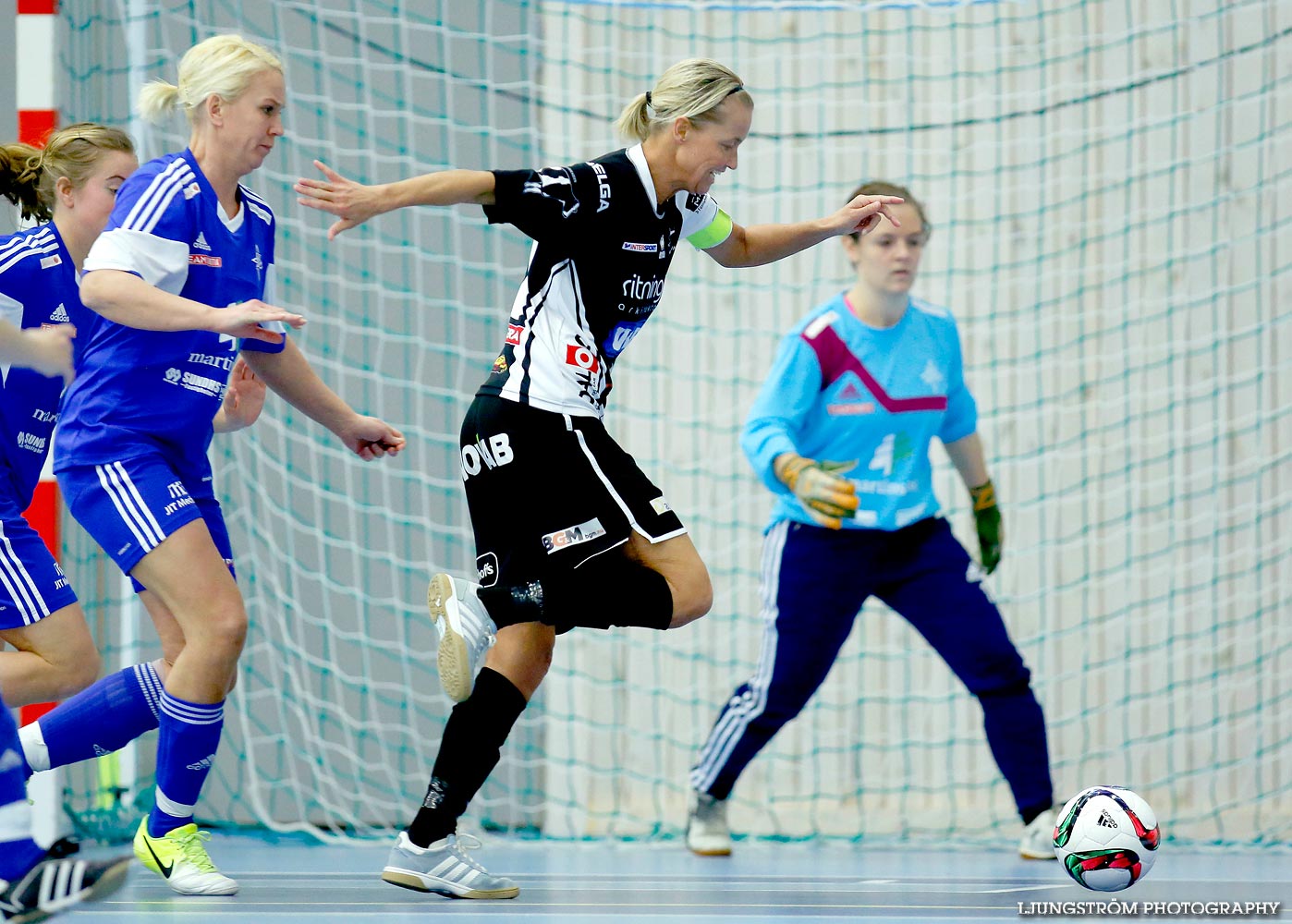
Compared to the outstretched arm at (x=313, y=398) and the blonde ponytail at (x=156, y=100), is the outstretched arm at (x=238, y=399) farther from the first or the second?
the blonde ponytail at (x=156, y=100)

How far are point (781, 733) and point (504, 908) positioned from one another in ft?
8.05

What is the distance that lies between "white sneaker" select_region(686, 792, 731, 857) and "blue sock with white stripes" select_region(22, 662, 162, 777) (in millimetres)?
1543

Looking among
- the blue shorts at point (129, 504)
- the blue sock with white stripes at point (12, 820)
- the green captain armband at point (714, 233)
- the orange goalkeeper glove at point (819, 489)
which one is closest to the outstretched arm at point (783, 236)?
the green captain armband at point (714, 233)

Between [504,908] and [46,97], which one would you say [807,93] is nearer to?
[46,97]

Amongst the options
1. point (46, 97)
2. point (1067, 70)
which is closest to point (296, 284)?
point (46, 97)

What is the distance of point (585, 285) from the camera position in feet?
10.7

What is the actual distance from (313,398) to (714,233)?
979mm

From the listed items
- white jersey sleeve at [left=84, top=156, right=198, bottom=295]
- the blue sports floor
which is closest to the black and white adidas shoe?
the blue sports floor

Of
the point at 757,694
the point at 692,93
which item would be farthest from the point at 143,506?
the point at 757,694

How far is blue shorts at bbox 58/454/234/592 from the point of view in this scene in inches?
126

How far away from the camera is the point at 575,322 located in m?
3.28

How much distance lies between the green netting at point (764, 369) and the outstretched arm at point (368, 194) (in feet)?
7.94

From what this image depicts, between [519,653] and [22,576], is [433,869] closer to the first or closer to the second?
[519,653]

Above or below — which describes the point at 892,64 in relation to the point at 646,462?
above
